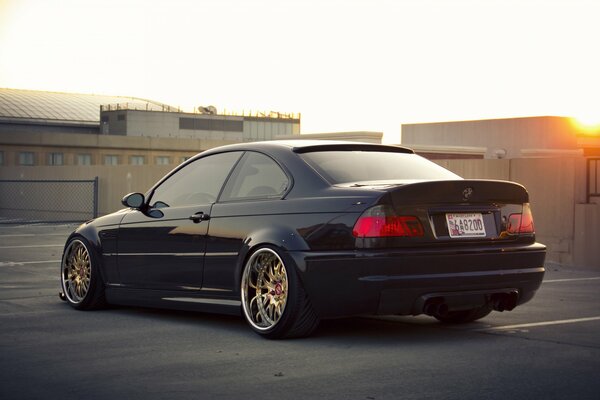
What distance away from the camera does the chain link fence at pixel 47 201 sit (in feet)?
126

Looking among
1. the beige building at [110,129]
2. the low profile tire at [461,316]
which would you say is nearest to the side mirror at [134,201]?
the low profile tire at [461,316]

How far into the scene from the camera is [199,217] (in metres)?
8.38

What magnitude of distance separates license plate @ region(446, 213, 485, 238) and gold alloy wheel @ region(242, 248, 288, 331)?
1.21 meters

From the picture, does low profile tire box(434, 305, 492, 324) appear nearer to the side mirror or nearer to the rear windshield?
the rear windshield

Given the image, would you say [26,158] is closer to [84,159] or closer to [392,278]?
[84,159]

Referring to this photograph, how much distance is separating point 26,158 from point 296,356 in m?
77.1

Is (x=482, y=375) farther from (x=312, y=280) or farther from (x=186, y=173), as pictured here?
(x=186, y=173)

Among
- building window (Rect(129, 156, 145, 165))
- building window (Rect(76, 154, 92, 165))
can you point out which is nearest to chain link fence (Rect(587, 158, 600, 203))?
building window (Rect(76, 154, 92, 165))

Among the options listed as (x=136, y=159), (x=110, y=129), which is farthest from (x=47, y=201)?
(x=110, y=129)

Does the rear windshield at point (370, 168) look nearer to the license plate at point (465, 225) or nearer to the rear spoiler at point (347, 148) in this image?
the rear spoiler at point (347, 148)

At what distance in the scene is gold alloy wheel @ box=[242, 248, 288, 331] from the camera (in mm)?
7562

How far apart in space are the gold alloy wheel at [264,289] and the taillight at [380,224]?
2.20ft

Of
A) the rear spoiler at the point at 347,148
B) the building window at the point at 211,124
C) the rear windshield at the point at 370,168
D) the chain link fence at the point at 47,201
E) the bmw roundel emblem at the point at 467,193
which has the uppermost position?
the building window at the point at 211,124

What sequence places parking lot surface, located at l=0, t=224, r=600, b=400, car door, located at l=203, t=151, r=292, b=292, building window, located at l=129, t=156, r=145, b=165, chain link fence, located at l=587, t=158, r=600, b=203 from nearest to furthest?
1. parking lot surface, located at l=0, t=224, r=600, b=400
2. car door, located at l=203, t=151, r=292, b=292
3. chain link fence, located at l=587, t=158, r=600, b=203
4. building window, located at l=129, t=156, r=145, b=165
